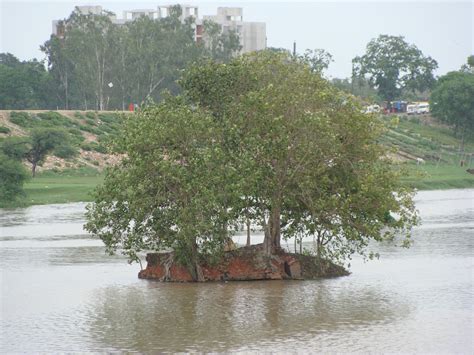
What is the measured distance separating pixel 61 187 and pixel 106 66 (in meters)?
50.0

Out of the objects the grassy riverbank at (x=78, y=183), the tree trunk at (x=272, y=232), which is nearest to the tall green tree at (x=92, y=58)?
the grassy riverbank at (x=78, y=183)

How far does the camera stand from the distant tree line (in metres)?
118

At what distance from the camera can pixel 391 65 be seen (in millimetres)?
148500

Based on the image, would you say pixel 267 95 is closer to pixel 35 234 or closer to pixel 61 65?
pixel 35 234

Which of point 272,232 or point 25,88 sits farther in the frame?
point 25,88

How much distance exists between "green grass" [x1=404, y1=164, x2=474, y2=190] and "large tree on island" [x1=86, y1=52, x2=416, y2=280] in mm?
43590

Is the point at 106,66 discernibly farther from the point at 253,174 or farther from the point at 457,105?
the point at 253,174

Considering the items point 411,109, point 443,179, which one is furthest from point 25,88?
point 443,179

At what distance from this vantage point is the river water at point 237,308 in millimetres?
25516

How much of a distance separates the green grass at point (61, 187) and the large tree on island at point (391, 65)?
73479 millimetres

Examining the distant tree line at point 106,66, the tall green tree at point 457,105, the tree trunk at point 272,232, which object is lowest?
the tree trunk at point 272,232

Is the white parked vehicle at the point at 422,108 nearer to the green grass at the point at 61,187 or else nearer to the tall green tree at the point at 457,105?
the tall green tree at the point at 457,105

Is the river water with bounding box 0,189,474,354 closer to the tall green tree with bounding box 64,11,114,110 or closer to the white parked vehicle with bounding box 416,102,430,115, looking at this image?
the tall green tree with bounding box 64,11,114,110

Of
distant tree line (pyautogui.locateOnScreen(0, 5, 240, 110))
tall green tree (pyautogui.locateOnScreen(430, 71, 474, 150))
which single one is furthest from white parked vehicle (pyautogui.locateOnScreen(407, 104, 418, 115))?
distant tree line (pyautogui.locateOnScreen(0, 5, 240, 110))
